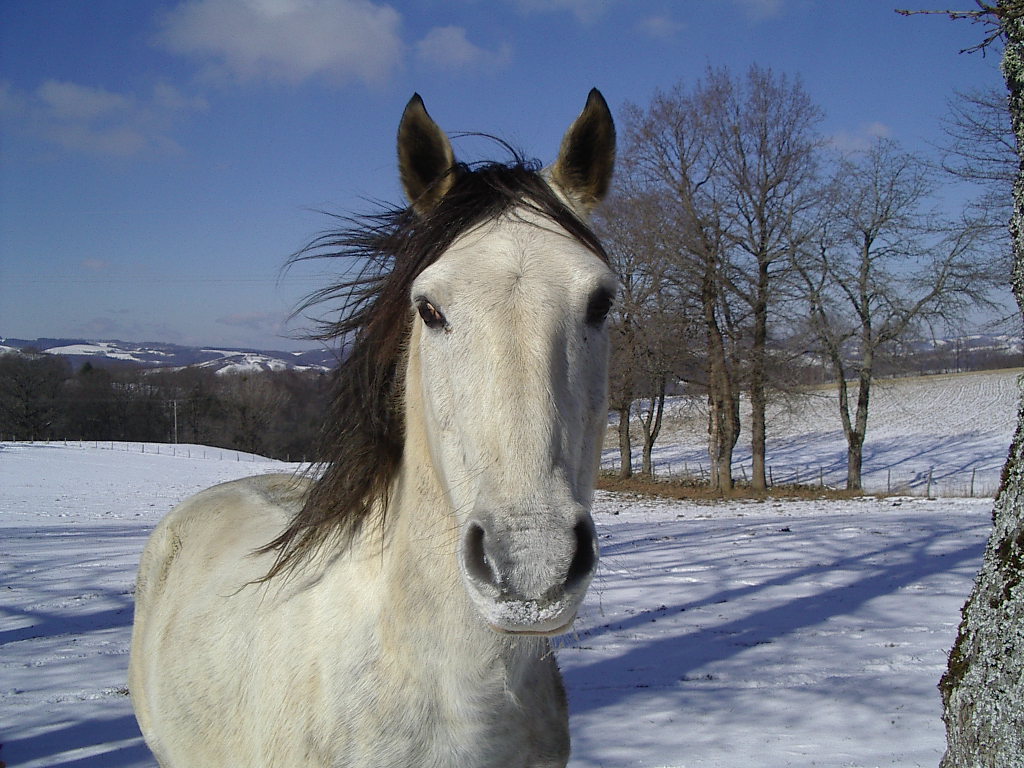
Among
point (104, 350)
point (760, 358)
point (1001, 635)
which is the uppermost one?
point (104, 350)

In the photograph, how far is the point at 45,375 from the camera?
4859 cm

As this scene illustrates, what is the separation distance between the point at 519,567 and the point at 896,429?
137 ft

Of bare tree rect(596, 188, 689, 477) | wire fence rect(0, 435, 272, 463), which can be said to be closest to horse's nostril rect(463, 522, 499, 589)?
bare tree rect(596, 188, 689, 477)

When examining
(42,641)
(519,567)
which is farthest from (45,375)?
(519,567)

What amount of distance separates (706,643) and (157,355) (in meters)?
108

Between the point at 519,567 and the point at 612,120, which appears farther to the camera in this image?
the point at 612,120

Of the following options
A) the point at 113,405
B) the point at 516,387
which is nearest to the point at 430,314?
the point at 516,387

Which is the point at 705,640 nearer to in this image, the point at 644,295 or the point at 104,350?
the point at 644,295

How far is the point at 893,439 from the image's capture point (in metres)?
35.1

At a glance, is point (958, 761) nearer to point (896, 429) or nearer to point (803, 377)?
point (803, 377)

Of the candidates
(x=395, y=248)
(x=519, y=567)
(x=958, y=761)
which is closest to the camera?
(x=519, y=567)

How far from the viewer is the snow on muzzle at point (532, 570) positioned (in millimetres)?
1354

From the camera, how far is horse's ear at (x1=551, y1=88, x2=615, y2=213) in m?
2.23

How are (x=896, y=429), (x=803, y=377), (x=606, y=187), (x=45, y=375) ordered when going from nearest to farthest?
(x=606, y=187)
(x=803, y=377)
(x=896, y=429)
(x=45, y=375)
